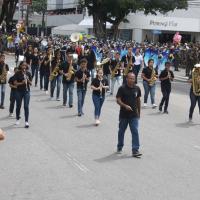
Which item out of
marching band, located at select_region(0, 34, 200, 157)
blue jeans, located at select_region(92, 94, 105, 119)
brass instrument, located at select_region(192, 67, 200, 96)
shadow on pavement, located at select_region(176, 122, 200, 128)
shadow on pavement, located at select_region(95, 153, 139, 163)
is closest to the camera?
shadow on pavement, located at select_region(95, 153, 139, 163)

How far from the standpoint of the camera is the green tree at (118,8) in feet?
192

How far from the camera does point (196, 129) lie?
583 inches

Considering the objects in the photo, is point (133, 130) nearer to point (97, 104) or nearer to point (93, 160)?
point (93, 160)

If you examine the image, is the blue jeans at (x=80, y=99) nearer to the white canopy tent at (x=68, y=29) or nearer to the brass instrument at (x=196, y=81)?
the brass instrument at (x=196, y=81)

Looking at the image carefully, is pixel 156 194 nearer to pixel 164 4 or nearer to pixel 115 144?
pixel 115 144

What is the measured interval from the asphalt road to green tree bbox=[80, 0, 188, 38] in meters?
42.8

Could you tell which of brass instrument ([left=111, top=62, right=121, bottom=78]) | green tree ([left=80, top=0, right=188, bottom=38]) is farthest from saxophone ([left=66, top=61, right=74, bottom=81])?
green tree ([left=80, top=0, right=188, bottom=38])

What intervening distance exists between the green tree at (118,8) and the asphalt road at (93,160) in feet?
140

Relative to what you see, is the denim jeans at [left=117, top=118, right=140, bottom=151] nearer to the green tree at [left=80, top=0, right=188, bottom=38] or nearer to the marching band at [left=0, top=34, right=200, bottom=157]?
the marching band at [left=0, top=34, right=200, bottom=157]

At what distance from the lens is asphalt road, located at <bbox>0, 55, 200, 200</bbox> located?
8359 mm

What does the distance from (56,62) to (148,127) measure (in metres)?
6.19

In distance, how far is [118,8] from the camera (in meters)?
58.6

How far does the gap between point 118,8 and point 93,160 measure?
1937 inches

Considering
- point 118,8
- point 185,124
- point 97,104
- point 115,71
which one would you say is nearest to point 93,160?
point 97,104
